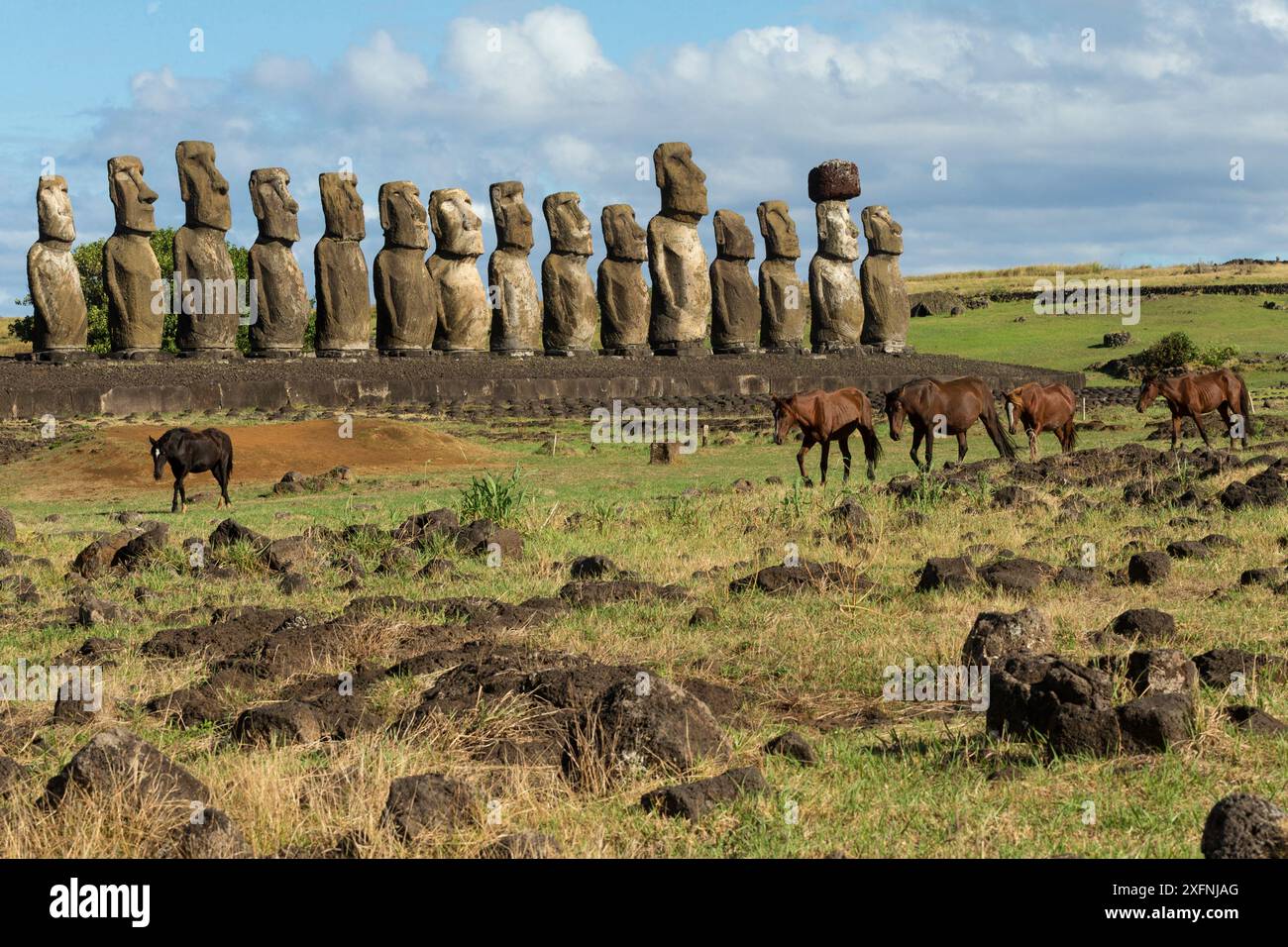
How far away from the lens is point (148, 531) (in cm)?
1246

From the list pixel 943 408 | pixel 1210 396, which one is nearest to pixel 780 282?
pixel 1210 396

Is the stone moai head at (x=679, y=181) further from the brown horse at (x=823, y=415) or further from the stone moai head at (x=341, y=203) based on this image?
the brown horse at (x=823, y=415)

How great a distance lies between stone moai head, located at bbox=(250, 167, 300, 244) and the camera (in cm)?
3284

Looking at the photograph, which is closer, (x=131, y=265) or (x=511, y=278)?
(x=131, y=265)

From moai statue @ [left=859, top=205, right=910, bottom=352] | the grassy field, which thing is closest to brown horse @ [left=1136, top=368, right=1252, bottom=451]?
the grassy field

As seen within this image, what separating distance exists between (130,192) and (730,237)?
45.3ft

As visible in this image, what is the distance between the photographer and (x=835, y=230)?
39.2 meters

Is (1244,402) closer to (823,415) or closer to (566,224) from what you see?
(823,415)

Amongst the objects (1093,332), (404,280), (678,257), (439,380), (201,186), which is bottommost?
(439,380)

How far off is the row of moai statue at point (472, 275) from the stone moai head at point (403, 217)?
4cm

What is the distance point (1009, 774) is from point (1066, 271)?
79473mm

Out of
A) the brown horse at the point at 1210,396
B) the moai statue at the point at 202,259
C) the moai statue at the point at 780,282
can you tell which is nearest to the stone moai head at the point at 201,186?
the moai statue at the point at 202,259

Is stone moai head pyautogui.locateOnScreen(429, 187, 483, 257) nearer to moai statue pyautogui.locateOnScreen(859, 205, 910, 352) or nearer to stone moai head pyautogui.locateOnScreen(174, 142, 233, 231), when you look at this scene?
stone moai head pyautogui.locateOnScreen(174, 142, 233, 231)
